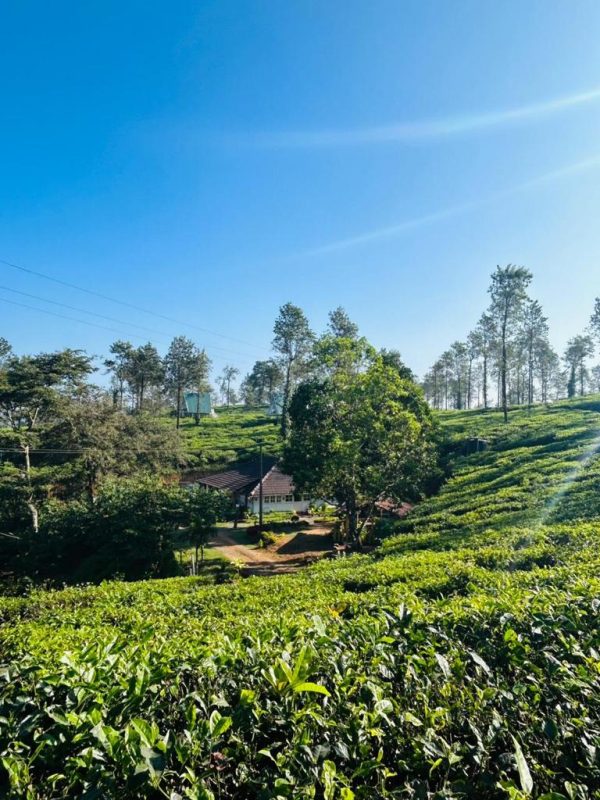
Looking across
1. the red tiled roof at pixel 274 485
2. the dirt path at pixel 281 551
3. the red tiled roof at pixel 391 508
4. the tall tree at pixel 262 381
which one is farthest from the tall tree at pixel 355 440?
the tall tree at pixel 262 381

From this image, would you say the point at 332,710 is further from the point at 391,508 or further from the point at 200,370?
the point at 200,370

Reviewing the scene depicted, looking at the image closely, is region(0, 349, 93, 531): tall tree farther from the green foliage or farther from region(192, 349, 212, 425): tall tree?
region(192, 349, 212, 425): tall tree

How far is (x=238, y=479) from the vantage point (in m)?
34.4

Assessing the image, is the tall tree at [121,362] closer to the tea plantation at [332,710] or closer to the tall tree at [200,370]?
the tall tree at [200,370]

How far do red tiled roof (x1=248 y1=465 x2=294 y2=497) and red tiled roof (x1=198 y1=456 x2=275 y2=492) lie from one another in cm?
63

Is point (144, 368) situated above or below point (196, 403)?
above

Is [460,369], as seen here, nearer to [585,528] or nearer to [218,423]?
[218,423]

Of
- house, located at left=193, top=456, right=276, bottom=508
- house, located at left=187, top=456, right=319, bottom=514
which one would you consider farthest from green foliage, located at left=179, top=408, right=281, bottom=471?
house, located at left=187, top=456, right=319, bottom=514

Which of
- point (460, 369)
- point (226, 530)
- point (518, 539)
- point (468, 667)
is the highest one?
point (460, 369)

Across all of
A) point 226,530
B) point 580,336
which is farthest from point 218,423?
point 580,336

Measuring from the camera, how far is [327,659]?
105 inches

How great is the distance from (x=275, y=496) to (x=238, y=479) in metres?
3.42

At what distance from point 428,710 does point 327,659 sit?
68 centimetres

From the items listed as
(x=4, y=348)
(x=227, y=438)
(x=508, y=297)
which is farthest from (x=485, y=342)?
(x=4, y=348)
